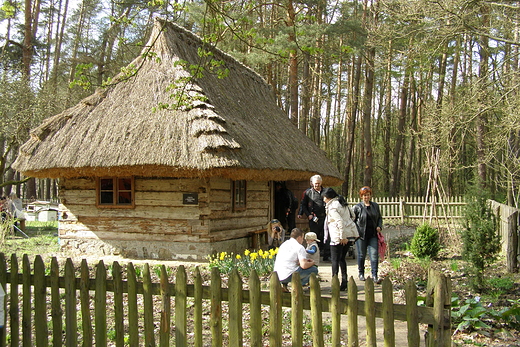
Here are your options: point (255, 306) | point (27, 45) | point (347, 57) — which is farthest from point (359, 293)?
point (27, 45)

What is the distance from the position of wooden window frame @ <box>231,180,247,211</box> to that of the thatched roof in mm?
880

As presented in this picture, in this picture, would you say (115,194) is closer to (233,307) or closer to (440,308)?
(233,307)

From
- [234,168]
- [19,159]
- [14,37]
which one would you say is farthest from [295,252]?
[14,37]

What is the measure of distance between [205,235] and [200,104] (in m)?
2.80

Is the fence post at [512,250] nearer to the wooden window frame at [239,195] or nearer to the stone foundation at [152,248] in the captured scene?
the stone foundation at [152,248]

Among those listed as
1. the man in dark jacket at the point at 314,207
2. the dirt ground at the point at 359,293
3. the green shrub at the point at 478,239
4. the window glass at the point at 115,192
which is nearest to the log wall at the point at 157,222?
the window glass at the point at 115,192

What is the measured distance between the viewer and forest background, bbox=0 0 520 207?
29.8 ft

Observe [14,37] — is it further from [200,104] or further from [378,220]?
[378,220]

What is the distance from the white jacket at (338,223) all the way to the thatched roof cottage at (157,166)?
237 centimetres

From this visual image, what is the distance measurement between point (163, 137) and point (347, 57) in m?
12.4

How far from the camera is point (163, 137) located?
383 inches

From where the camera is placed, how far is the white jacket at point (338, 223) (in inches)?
298

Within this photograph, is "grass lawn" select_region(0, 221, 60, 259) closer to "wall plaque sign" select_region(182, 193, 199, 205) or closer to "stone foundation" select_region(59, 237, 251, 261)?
"stone foundation" select_region(59, 237, 251, 261)

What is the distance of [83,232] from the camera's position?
11.0 m
